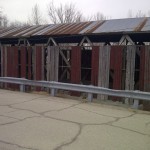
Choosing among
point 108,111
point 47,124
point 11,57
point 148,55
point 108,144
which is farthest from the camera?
point 11,57

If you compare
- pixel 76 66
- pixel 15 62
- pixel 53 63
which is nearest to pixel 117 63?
pixel 76 66

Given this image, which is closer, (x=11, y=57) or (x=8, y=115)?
(x=8, y=115)

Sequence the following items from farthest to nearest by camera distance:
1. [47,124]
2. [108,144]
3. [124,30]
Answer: [124,30], [47,124], [108,144]

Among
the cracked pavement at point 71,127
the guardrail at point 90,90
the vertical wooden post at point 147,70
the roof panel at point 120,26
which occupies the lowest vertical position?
Answer: the cracked pavement at point 71,127

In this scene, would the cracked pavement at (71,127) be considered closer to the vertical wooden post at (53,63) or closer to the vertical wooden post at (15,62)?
the vertical wooden post at (53,63)

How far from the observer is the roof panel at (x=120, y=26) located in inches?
→ 427

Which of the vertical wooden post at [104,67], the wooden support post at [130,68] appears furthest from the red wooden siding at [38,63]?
the wooden support post at [130,68]

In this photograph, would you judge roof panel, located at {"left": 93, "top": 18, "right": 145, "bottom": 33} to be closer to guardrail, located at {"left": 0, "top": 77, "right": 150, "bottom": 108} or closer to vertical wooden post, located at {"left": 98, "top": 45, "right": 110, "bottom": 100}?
vertical wooden post, located at {"left": 98, "top": 45, "right": 110, "bottom": 100}

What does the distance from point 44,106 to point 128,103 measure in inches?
128

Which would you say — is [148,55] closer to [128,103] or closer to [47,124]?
[128,103]

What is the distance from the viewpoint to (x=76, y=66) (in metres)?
11.8

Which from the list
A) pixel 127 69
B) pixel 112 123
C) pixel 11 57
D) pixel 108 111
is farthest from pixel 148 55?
pixel 11 57

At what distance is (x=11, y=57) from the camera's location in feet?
46.7

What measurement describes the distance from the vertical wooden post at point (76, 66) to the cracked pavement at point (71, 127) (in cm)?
242
